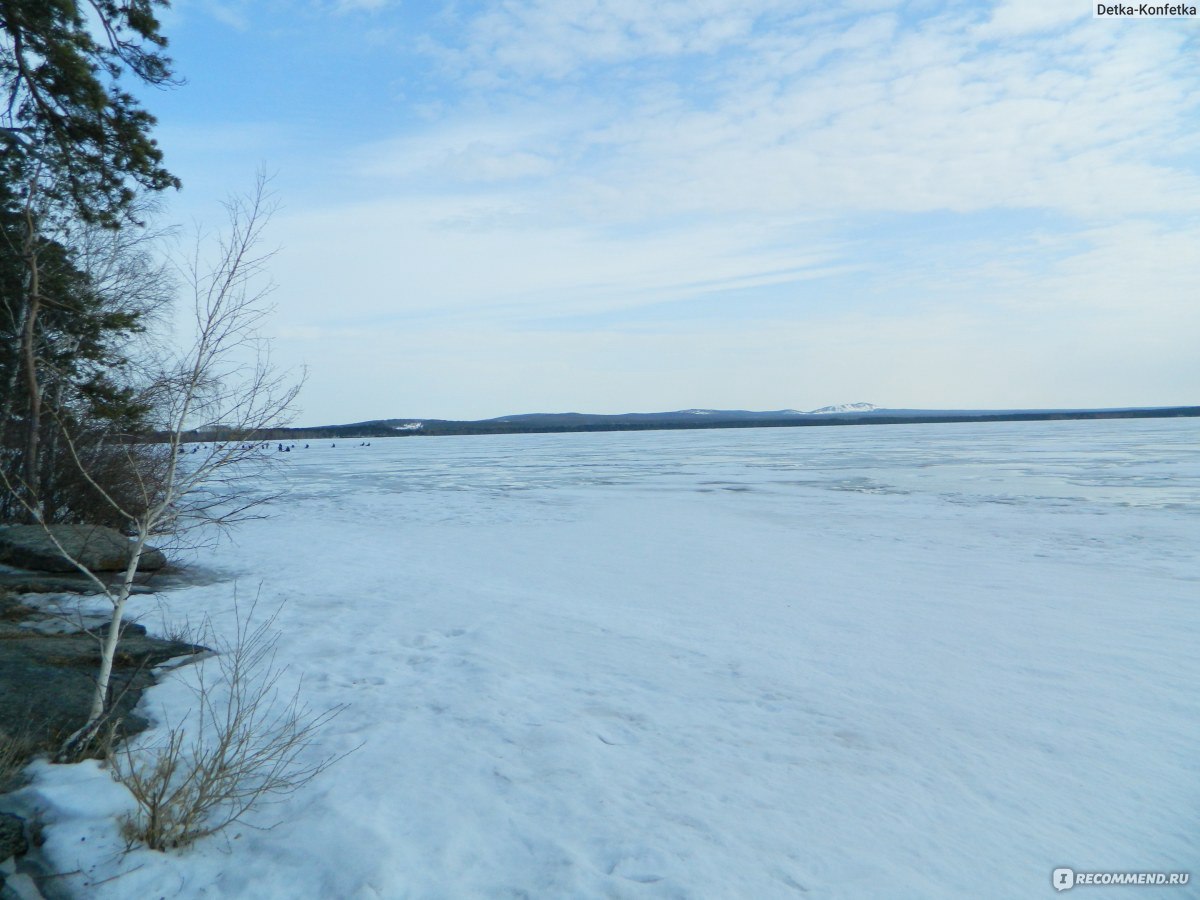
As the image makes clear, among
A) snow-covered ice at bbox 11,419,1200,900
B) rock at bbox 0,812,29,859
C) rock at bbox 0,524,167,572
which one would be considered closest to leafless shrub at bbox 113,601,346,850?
snow-covered ice at bbox 11,419,1200,900

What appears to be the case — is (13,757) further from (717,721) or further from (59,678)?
(717,721)

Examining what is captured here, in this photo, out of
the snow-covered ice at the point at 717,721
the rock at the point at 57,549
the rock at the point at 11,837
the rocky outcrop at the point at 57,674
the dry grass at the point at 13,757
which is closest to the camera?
the rock at the point at 11,837

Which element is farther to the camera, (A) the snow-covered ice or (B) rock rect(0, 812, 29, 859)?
(A) the snow-covered ice

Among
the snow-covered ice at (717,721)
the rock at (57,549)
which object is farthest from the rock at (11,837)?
the rock at (57,549)

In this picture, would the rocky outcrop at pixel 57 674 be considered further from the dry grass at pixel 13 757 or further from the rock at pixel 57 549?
the rock at pixel 57 549

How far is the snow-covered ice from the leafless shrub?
Answer: 0.14 meters

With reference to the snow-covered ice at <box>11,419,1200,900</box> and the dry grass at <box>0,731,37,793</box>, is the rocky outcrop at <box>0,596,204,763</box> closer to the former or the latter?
the dry grass at <box>0,731,37,793</box>

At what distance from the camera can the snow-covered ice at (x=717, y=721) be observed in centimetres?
423

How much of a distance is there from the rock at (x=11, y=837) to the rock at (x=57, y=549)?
6.98 meters

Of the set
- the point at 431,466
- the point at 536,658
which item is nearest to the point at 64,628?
the point at 536,658

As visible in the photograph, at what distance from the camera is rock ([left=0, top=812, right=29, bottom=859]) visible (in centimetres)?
393

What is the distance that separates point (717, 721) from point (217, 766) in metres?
3.41

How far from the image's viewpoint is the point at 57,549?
10.6 metres

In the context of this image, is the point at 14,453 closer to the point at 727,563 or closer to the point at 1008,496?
the point at 727,563
